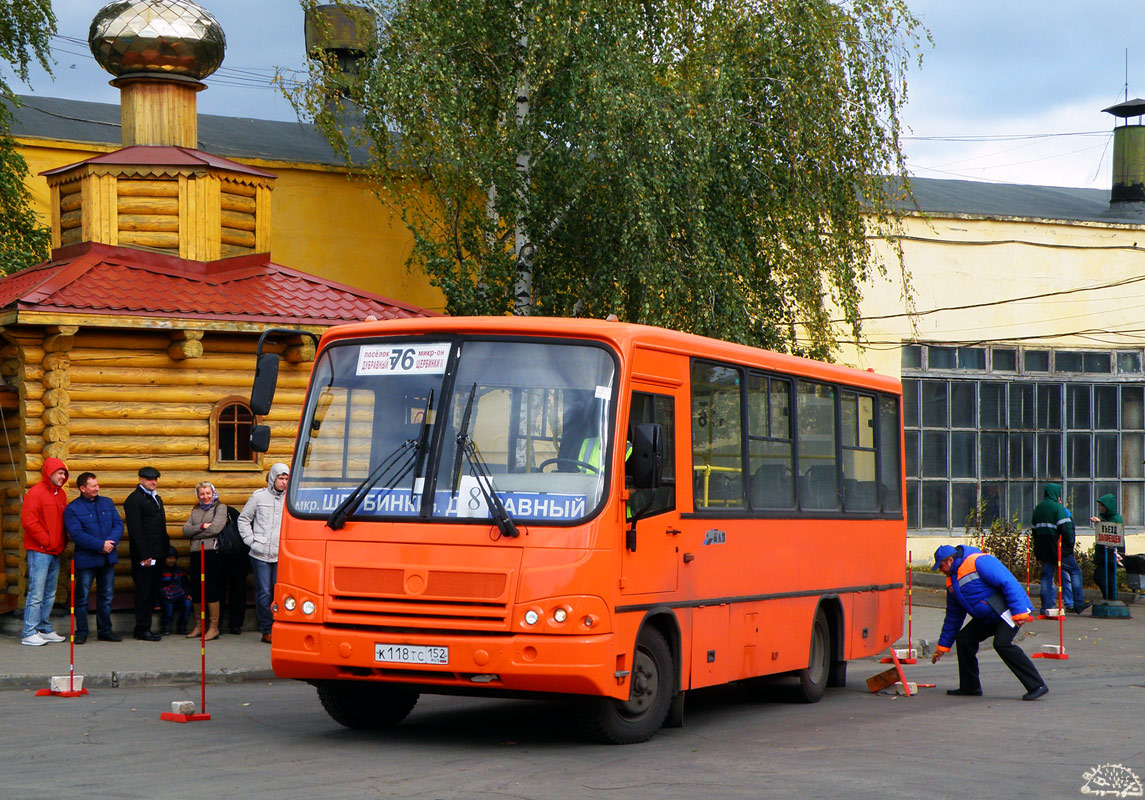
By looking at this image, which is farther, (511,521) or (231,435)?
(231,435)

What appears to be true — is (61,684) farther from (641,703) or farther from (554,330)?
(554,330)

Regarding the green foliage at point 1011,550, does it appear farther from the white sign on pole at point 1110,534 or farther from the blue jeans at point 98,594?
the blue jeans at point 98,594

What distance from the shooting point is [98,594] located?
53.9 ft

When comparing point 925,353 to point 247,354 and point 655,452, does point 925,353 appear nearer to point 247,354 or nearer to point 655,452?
point 247,354

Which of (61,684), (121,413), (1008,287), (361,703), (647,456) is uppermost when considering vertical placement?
(1008,287)

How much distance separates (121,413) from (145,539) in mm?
1635

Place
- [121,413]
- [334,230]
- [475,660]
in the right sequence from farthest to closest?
[334,230]
[121,413]
[475,660]

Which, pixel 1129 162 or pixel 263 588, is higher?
pixel 1129 162

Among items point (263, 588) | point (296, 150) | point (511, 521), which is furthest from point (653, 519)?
point (296, 150)

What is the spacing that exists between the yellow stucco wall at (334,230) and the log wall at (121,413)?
6.89 metres

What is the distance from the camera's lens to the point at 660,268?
20.6m

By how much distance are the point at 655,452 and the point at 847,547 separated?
4.68 metres

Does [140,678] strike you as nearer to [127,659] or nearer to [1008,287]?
[127,659]

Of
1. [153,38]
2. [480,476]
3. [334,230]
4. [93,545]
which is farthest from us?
[334,230]
